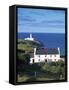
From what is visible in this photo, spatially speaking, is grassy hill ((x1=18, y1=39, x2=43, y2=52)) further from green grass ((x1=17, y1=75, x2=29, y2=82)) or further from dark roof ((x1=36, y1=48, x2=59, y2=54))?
green grass ((x1=17, y1=75, x2=29, y2=82))

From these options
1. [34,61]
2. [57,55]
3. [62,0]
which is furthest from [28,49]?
[62,0]

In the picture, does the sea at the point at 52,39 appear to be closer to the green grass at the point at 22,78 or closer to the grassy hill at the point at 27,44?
the grassy hill at the point at 27,44

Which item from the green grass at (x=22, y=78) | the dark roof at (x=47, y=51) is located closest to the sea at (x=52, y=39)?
the dark roof at (x=47, y=51)

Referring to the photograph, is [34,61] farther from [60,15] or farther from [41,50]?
[60,15]

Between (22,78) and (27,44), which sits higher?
(27,44)

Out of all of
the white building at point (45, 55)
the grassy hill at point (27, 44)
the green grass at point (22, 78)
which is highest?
the grassy hill at point (27, 44)

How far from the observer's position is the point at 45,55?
5.87ft

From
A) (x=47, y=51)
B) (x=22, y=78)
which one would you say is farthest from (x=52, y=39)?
(x=22, y=78)

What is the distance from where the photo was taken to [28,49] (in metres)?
1.74

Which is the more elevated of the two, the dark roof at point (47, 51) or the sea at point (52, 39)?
the sea at point (52, 39)

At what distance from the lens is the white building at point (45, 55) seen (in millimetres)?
1761

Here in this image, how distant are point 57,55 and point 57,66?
68 millimetres

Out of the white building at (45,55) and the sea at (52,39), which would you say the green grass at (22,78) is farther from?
the sea at (52,39)

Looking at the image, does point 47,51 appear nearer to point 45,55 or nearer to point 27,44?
point 45,55
